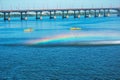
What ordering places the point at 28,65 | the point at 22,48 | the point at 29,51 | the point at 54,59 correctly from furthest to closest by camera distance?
the point at 22,48 → the point at 29,51 → the point at 54,59 → the point at 28,65

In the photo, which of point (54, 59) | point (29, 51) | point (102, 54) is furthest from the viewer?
point (29, 51)

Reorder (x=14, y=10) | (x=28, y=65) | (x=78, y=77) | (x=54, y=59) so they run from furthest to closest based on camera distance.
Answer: (x=14, y=10)
(x=54, y=59)
(x=28, y=65)
(x=78, y=77)

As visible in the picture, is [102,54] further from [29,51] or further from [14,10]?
[14,10]

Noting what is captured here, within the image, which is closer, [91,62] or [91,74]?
[91,74]

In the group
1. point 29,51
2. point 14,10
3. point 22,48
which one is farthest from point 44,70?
point 14,10

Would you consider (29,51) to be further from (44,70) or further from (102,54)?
(44,70)

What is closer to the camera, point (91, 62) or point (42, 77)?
point (42, 77)

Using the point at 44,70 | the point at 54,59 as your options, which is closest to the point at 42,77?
the point at 44,70

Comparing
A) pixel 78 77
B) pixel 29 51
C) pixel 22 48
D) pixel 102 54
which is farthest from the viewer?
pixel 22 48
